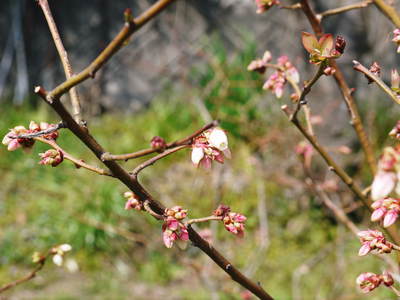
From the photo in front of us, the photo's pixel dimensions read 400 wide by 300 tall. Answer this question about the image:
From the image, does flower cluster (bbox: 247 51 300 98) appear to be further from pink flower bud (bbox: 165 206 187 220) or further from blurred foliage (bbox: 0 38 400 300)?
blurred foliage (bbox: 0 38 400 300)

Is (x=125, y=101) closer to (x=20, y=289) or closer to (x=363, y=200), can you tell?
(x=20, y=289)

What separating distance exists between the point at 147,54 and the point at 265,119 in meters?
1.44

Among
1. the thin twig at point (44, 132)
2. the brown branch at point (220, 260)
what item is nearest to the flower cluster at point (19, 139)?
the thin twig at point (44, 132)

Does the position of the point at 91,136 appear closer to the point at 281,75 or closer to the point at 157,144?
the point at 157,144

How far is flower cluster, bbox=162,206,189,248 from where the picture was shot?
0.74 metres

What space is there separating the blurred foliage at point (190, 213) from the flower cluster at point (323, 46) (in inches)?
61.7

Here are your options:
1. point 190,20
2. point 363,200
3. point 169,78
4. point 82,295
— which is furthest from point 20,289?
point 190,20

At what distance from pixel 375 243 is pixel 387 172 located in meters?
0.29

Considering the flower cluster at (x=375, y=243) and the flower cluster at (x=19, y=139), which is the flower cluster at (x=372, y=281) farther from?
the flower cluster at (x=19, y=139)

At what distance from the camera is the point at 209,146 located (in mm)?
692

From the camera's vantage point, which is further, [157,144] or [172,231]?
[172,231]

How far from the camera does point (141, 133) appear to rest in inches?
152

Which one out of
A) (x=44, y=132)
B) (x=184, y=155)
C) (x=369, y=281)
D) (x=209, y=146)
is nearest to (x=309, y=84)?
(x=209, y=146)

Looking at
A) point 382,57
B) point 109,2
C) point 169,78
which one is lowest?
point 382,57
